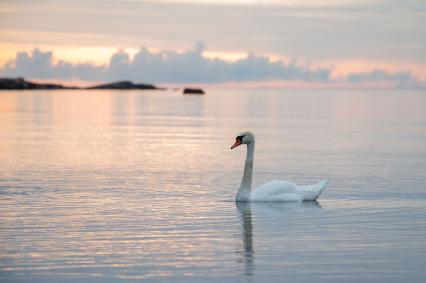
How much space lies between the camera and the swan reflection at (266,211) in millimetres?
14477

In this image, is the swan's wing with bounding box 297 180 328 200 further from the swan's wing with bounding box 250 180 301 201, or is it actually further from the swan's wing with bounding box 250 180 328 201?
the swan's wing with bounding box 250 180 301 201

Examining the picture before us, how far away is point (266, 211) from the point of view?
16969 millimetres

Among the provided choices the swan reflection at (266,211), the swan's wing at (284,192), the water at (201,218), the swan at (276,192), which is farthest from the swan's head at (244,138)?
the swan reflection at (266,211)

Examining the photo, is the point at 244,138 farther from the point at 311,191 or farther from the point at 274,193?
the point at 311,191

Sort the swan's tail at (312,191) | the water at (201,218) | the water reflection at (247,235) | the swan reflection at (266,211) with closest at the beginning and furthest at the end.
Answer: the water at (201,218), the water reflection at (247,235), the swan reflection at (266,211), the swan's tail at (312,191)

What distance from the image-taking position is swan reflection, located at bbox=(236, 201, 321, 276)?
47.5 feet

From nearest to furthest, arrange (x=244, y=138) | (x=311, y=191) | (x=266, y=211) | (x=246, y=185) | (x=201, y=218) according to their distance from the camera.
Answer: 1. (x=201, y=218)
2. (x=266, y=211)
3. (x=246, y=185)
4. (x=311, y=191)
5. (x=244, y=138)

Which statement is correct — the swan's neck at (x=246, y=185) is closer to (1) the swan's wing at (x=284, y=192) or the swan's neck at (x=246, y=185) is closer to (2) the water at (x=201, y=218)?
(1) the swan's wing at (x=284, y=192)

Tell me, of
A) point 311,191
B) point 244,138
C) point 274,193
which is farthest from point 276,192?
point 244,138

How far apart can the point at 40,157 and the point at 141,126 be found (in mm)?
22153

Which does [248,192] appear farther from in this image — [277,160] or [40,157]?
[40,157]

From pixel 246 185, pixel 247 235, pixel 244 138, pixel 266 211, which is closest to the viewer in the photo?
pixel 247 235

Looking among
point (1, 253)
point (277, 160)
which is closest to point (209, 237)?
point (1, 253)

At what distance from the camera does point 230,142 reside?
119 ft
